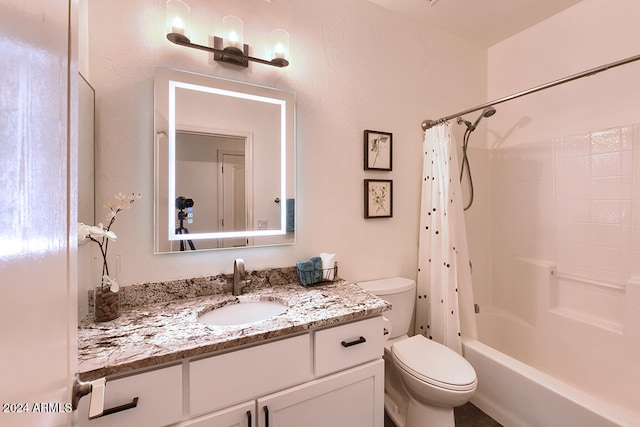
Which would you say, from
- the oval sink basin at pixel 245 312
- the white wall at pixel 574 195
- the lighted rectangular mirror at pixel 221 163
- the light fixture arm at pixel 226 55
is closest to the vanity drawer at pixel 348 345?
the oval sink basin at pixel 245 312

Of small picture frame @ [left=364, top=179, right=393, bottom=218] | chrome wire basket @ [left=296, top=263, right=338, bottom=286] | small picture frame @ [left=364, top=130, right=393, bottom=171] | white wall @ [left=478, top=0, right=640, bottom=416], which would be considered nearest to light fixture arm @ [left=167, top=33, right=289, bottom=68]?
small picture frame @ [left=364, top=130, right=393, bottom=171]

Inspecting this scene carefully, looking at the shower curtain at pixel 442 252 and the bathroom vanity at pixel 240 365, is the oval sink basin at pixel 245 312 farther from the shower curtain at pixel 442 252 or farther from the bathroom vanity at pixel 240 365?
the shower curtain at pixel 442 252

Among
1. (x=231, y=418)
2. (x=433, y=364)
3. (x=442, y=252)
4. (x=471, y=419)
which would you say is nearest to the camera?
(x=231, y=418)

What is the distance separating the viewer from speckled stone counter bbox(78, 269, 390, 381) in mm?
842

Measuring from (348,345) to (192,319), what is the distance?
64 centimetres

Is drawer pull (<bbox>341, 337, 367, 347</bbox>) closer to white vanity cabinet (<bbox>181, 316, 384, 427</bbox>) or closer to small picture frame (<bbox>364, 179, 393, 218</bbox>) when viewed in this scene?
white vanity cabinet (<bbox>181, 316, 384, 427</bbox>)

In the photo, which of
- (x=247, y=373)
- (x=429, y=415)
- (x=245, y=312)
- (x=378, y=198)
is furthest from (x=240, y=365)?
(x=378, y=198)

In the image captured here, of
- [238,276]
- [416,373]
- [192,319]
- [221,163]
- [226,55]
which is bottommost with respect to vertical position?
[416,373]

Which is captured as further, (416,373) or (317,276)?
(317,276)

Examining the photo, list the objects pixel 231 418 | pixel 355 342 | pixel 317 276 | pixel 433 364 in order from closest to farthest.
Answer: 1. pixel 231 418
2. pixel 355 342
3. pixel 433 364
4. pixel 317 276

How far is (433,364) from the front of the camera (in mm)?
1446

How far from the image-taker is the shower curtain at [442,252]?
1.80 meters

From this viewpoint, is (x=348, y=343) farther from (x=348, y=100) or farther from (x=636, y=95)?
(x=636, y=95)

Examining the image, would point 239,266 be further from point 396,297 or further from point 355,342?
point 396,297
